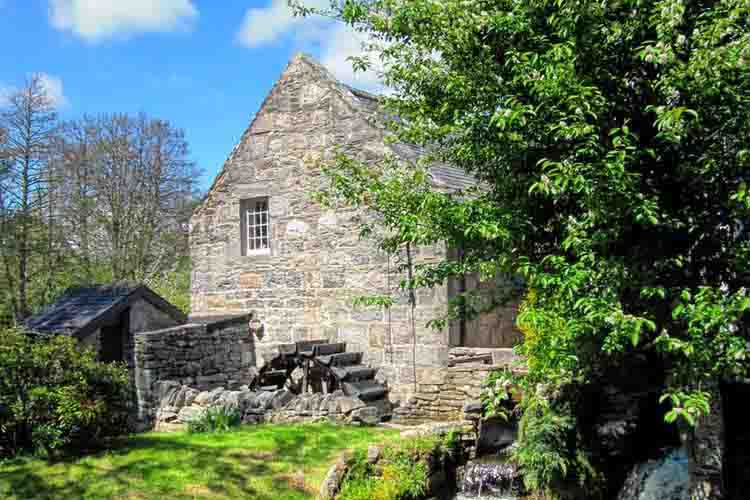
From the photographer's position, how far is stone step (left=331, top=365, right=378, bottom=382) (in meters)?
12.0

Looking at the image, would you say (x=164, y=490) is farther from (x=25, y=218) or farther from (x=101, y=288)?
(x=25, y=218)

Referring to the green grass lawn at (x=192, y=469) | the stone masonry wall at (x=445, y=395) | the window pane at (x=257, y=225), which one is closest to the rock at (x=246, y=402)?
the green grass lawn at (x=192, y=469)

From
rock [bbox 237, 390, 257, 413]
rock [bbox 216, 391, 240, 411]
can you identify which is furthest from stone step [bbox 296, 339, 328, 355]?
rock [bbox 216, 391, 240, 411]

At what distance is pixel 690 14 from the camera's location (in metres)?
6.07

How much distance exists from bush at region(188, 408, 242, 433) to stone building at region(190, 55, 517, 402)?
2.94m

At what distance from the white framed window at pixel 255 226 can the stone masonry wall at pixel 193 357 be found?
5.02 feet

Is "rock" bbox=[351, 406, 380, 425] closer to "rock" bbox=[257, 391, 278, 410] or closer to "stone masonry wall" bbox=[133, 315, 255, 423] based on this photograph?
"rock" bbox=[257, 391, 278, 410]

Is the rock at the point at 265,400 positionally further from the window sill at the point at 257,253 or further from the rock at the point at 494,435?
the rock at the point at 494,435

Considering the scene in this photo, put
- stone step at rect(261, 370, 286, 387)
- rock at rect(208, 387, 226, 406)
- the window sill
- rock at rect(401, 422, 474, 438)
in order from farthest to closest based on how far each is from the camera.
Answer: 1. the window sill
2. stone step at rect(261, 370, 286, 387)
3. rock at rect(208, 387, 226, 406)
4. rock at rect(401, 422, 474, 438)

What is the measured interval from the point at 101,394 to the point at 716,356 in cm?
742

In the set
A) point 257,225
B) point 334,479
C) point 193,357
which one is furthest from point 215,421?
point 257,225

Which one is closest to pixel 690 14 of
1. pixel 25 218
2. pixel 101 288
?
pixel 101 288

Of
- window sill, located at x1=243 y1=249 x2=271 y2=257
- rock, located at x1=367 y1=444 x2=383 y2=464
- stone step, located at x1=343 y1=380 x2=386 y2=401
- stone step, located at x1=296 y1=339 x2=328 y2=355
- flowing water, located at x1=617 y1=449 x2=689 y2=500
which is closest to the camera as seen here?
flowing water, located at x1=617 y1=449 x2=689 y2=500

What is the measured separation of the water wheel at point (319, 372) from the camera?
39.6 ft
